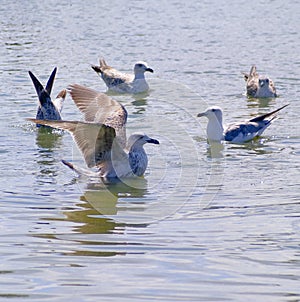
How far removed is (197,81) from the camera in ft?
47.1

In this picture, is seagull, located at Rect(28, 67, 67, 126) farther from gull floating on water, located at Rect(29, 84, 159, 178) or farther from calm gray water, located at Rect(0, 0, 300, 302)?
gull floating on water, located at Rect(29, 84, 159, 178)

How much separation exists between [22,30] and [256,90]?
753 centimetres

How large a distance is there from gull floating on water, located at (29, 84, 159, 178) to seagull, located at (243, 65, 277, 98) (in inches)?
153

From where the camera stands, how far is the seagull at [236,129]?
11.0 m

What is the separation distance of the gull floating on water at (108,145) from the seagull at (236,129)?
1.64 m

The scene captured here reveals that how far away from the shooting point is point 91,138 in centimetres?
882

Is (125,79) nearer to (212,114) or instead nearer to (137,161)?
(212,114)

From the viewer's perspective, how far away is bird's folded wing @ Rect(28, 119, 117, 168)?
8.52 metres

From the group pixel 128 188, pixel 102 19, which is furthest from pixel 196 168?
pixel 102 19

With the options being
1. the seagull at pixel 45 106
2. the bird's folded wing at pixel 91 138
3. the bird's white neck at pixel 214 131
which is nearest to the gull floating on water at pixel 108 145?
the bird's folded wing at pixel 91 138

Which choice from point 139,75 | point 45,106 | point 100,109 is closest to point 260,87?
point 139,75

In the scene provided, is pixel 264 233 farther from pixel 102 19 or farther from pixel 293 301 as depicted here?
pixel 102 19

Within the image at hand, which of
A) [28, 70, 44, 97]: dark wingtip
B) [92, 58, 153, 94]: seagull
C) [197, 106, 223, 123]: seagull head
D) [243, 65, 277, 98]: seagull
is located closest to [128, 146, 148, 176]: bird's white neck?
[197, 106, 223, 123]: seagull head

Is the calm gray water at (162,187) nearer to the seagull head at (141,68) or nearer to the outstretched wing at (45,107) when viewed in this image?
the outstretched wing at (45,107)
